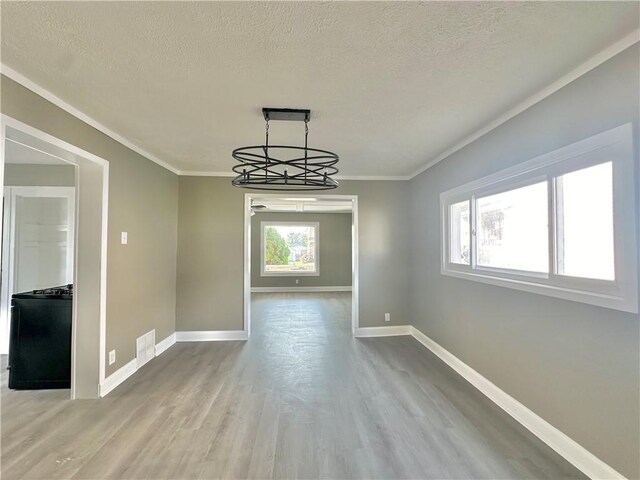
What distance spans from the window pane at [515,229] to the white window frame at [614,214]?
0.25ft

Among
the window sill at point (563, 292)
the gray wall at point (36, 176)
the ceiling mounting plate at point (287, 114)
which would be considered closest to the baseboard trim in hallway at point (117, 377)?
the gray wall at point (36, 176)

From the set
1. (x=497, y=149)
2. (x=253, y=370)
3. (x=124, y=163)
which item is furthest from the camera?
(x=253, y=370)

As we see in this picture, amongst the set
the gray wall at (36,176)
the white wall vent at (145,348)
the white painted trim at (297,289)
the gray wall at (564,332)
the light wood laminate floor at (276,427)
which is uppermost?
the gray wall at (36,176)

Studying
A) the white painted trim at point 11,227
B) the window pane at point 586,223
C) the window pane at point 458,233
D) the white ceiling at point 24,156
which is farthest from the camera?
the white painted trim at point 11,227

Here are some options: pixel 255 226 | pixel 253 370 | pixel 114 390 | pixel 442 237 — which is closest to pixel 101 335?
pixel 114 390

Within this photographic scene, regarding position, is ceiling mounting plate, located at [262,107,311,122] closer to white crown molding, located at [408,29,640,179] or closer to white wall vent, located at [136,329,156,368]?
white crown molding, located at [408,29,640,179]

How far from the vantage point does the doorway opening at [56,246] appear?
2.67 m

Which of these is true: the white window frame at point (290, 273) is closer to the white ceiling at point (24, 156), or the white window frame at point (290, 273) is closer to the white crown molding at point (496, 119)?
the white crown molding at point (496, 119)

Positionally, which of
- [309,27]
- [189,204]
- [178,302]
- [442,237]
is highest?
[309,27]

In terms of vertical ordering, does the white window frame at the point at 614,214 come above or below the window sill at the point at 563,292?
above

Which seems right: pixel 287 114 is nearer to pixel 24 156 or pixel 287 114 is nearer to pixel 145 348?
pixel 145 348

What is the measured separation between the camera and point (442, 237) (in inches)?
143

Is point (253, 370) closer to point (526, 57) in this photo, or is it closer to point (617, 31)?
point (526, 57)

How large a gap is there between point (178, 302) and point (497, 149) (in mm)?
4328
